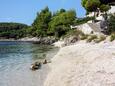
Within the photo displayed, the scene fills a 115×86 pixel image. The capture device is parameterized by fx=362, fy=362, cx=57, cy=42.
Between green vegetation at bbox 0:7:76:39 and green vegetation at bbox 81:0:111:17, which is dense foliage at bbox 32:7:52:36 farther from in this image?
green vegetation at bbox 81:0:111:17

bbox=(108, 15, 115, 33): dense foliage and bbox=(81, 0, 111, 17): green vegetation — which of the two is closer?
bbox=(108, 15, 115, 33): dense foliage

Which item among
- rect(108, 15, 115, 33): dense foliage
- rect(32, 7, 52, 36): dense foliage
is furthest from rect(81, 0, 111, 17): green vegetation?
Result: rect(32, 7, 52, 36): dense foliage

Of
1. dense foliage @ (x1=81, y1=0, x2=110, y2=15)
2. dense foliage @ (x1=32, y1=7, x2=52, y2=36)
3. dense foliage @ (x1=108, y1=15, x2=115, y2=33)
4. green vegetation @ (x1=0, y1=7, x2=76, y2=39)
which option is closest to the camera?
dense foliage @ (x1=108, y1=15, x2=115, y2=33)

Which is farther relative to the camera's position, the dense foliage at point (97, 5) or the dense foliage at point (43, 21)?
the dense foliage at point (43, 21)

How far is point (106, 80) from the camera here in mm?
19188

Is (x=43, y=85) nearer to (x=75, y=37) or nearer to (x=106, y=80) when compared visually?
(x=106, y=80)

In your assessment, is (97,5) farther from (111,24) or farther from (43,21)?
(43,21)

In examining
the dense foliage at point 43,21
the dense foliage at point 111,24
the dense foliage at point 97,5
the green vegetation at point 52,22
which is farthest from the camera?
the dense foliage at point 43,21

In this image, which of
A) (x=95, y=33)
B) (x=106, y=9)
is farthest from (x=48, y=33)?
(x=95, y=33)

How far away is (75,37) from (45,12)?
230 ft

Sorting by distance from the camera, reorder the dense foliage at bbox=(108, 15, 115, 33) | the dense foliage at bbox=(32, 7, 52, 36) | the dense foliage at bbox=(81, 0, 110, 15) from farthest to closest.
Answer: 1. the dense foliage at bbox=(32, 7, 52, 36)
2. the dense foliage at bbox=(81, 0, 110, 15)
3. the dense foliage at bbox=(108, 15, 115, 33)

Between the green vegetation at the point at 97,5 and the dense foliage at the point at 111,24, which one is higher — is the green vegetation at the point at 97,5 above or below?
above

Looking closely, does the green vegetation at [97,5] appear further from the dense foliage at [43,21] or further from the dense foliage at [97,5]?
the dense foliage at [43,21]

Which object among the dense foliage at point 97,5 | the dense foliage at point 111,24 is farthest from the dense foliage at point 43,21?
the dense foliage at point 111,24
